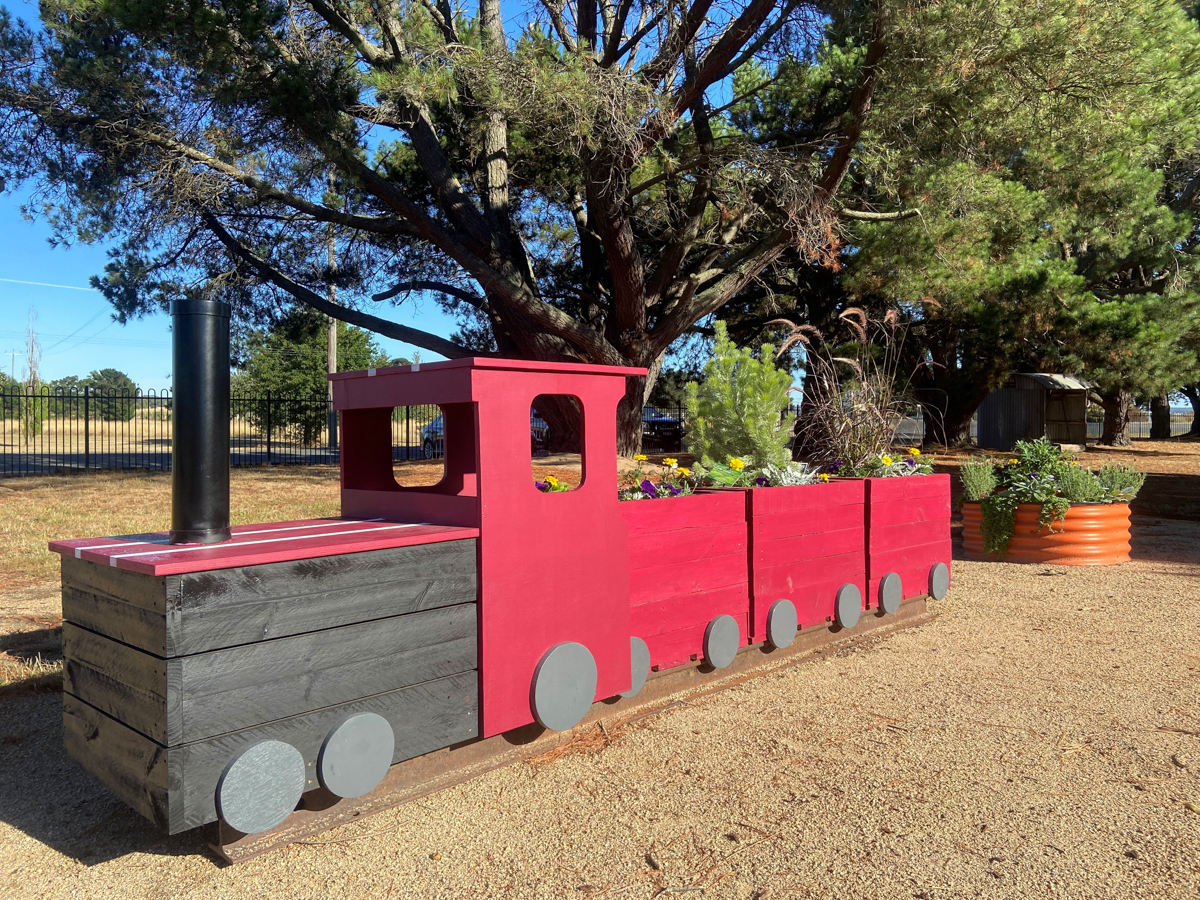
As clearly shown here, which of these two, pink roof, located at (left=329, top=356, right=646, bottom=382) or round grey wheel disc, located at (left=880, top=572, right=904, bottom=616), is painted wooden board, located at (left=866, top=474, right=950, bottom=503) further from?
pink roof, located at (left=329, top=356, right=646, bottom=382)


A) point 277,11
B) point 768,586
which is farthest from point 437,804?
point 277,11

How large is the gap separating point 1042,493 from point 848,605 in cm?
400

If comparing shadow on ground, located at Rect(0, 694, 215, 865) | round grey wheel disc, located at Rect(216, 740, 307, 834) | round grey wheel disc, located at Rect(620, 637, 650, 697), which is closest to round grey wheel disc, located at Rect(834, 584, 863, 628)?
round grey wheel disc, located at Rect(620, 637, 650, 697)

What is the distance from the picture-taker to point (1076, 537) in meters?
8.18

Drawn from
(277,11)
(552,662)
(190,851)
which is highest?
(277,11)

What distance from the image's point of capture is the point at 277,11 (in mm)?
10250

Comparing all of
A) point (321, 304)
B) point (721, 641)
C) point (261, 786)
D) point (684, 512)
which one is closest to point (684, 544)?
point (684, 512)

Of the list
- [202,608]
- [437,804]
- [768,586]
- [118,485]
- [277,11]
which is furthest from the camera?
[118,485]

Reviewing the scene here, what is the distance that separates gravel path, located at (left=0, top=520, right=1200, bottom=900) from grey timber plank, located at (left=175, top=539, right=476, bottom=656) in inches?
30.3

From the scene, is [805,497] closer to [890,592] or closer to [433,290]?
[890,592]

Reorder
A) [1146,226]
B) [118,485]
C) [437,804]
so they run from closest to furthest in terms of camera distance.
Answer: [437,804]
[118,485]
[1146,226]

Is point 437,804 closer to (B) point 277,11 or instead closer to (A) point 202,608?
(A) point 202,608

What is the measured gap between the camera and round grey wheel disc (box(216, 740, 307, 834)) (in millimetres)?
2527

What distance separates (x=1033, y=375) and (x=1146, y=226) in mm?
11011
